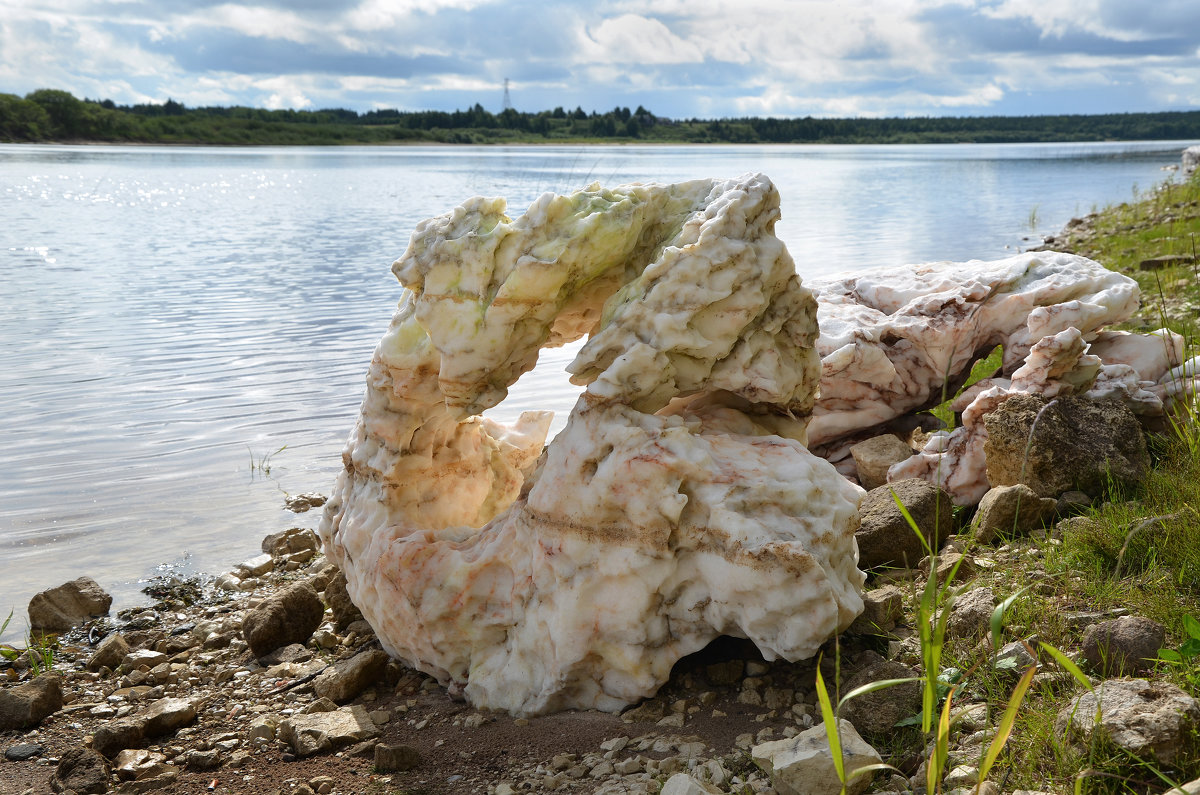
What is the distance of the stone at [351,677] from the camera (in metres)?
3.52

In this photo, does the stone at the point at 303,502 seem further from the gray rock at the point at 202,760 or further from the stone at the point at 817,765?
the stone at the point at 817,765

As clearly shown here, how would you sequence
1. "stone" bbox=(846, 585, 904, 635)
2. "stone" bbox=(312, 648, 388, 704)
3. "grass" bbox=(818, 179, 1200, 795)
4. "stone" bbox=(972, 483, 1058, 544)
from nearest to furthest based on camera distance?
"grass" bbox=(818, 179, 1200, 795)
"stone" bbox=(846, 585, 904, 635)
"stone" bbox=(312, 648, 388, 704)
"stone" bbox=(972, 483, 1058, 544)

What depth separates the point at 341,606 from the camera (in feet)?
14.1

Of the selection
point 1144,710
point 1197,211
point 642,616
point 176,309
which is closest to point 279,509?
point 642,616

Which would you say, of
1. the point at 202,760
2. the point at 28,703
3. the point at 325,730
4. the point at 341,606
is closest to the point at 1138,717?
the point at 325,730

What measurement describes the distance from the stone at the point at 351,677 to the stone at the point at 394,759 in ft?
1.98

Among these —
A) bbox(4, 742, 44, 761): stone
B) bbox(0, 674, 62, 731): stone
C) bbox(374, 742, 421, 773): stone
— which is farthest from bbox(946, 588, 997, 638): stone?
bbox(0, 674, 62, 731): stone

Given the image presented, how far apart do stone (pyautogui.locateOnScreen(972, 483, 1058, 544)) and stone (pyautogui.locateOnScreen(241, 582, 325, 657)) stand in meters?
2.97

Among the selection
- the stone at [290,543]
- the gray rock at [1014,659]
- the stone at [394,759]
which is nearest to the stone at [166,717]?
the stone at [394,759]

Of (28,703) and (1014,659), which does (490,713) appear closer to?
(1014,659)

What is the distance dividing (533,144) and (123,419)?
231 feet

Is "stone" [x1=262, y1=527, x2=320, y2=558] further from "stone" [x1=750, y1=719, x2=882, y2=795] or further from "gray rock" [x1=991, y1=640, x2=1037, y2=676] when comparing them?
"gray rock" [x1=991, y1=640, x2=1037, y2=676]

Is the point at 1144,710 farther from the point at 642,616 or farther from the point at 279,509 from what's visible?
the point at 279,509

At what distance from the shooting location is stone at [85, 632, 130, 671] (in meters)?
4.10
